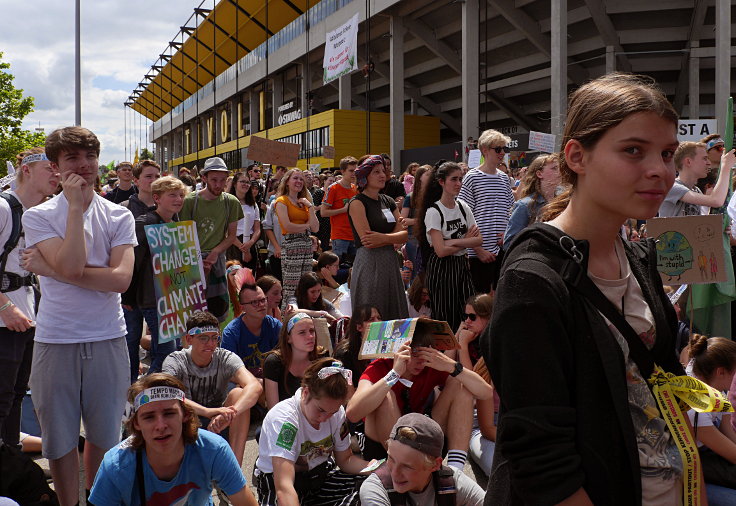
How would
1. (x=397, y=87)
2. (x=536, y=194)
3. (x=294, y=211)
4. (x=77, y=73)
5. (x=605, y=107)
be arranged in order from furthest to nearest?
(x=397, y=87) → (x=77, y=73) → (x=294, y=211) → (x=536, y=194) → (x=605, y=107)

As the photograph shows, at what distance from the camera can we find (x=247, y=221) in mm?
10000

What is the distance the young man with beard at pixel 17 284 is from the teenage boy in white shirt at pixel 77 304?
1.76 feet

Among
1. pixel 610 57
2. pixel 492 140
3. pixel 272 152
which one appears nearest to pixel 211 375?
A: pixel 492 140

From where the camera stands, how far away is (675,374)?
4.91ft

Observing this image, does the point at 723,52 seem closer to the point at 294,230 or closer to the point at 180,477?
the point at 294,230

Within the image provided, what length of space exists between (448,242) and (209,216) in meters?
2.41

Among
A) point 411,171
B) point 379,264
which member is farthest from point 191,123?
point 379,264

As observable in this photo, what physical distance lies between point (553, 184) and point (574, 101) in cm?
473

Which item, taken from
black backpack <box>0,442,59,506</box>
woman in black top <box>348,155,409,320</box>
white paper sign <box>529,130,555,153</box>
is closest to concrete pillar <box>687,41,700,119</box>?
white paper sign <box>529,130,555,153</box>

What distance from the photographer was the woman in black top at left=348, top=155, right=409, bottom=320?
19.2 ft

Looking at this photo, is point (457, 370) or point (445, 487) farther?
point (457, 370)

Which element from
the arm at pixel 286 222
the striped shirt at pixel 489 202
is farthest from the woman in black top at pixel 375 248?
the arm at pixel 286 222

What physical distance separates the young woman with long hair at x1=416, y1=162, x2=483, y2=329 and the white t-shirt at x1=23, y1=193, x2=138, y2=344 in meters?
3.29

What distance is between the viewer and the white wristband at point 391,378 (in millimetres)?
4258
